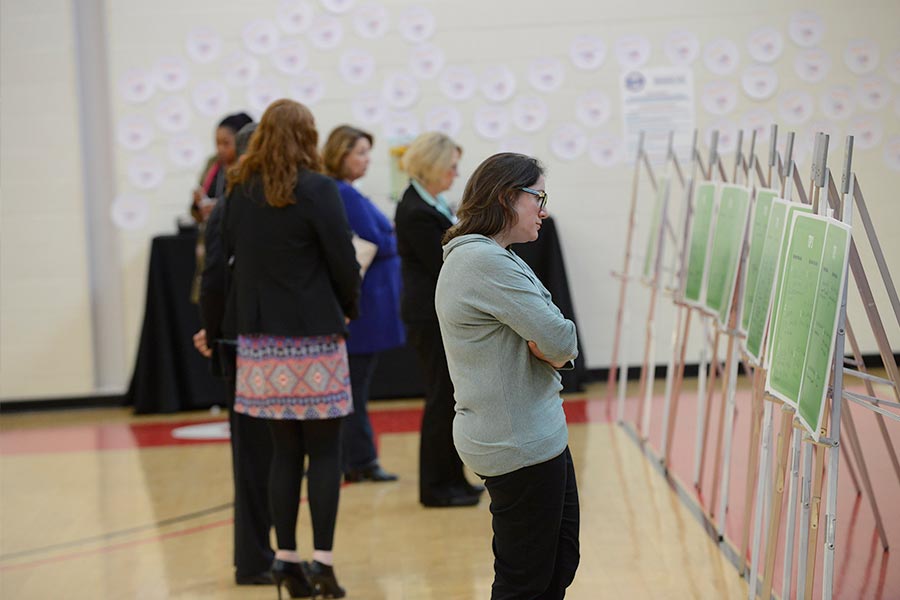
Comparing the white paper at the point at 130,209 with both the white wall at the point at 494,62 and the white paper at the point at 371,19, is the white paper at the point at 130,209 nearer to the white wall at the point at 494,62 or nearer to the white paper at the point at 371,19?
the white wall at the point at 494,62

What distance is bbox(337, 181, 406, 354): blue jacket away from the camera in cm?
430

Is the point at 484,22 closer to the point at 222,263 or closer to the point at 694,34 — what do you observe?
the point at 694,34

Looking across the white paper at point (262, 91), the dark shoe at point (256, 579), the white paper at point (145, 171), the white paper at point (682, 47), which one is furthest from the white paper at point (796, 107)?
the dark shoe at point (256, 579)

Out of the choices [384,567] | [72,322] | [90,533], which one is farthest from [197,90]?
[384,567]

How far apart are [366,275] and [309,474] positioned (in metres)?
1.33

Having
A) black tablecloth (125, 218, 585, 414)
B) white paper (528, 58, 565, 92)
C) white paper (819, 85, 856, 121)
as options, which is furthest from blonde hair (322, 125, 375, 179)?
white paper (819, 85, 856, 121)

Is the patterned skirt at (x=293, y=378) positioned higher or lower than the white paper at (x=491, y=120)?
lower

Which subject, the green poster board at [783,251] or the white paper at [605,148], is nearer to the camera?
the green poster board at [783,251]

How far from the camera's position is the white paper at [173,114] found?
640cm

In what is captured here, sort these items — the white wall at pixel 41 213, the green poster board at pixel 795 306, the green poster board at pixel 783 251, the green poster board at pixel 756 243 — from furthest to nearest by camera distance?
1. the white wall at pixel 41 213
2. the green poster board at pixel 756 243
3. the green poster board at pixel 783 251
4. the green poster board at pixel 795 306

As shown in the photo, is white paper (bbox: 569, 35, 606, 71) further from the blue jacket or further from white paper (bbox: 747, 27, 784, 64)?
the blue jacket

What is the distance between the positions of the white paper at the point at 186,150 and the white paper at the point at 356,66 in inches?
36.4

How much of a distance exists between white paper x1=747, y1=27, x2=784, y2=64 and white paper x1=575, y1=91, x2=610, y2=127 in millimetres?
874

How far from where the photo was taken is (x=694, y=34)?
643 cm
